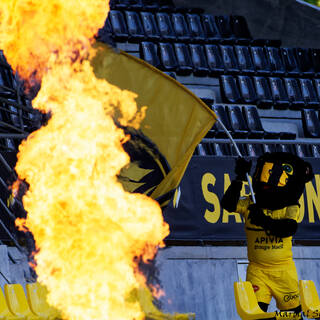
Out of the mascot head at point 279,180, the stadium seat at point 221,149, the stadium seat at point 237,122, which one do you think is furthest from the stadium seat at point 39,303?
the stadium seat at point 237,122

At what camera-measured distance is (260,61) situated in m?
16.2

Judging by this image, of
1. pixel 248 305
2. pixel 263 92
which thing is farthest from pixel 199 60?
pixel 248 305

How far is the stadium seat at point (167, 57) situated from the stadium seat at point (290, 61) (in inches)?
100

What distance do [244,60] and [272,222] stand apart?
26.7 feet

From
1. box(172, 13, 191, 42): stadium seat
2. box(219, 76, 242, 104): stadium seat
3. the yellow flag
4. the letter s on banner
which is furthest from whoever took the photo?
box(172, 13, 191, 42): stadium seat

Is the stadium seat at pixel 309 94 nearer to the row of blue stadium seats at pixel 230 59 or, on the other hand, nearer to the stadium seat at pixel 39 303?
the row of blue stadium seats at pixel 230 59

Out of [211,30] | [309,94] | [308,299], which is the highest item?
[211,30]

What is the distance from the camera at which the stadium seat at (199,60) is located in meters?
15.2

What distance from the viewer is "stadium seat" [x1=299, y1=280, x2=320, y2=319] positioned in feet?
28.0

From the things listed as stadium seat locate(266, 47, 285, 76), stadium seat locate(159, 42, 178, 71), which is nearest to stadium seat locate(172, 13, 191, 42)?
stadium seat locate(159, 42, 178, 71)

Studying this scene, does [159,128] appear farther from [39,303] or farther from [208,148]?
[208,148]

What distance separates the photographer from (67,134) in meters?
Answer: 7.28

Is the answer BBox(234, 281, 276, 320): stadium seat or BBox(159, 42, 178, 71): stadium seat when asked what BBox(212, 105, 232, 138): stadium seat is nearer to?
BBox(159, 42, 178, 71): stadium seat

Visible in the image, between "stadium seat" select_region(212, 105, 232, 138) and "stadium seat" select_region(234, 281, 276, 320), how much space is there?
5.91m
